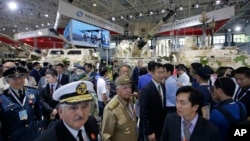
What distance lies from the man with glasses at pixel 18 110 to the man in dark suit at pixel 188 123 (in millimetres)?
1725

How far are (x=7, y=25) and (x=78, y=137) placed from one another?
1422 inches

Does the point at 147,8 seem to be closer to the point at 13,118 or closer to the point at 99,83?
the point at 99,83

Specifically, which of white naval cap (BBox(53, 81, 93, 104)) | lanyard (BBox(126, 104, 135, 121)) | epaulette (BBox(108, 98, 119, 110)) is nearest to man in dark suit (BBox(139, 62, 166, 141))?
lanyard (BBox(126, 104, 135, 121))

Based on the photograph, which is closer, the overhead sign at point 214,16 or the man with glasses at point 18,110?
the man with glasses at point 18,110

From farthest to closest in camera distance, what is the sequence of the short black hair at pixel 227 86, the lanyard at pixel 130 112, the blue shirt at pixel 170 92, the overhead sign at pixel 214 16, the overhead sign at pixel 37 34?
the overhead sign at pixel 37 34 < the overhead sign at pixel 214 16 < the blue shirt at pixel 170 92 < the lanyard at pixel 130 112 < the short black hair at pixel 227 86

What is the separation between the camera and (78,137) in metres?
1.74

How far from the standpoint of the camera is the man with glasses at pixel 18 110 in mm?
2939

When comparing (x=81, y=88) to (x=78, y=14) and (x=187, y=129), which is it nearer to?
(x=187, y=129)

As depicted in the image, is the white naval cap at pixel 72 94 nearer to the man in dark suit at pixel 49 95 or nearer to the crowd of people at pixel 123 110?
the crowd of people at pixel 123 110

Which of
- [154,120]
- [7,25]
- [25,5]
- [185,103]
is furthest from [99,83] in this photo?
[7,25]

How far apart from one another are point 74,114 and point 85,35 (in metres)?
15.4

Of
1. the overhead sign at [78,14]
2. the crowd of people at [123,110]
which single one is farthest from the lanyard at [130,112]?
the overhead sign at [78,14]

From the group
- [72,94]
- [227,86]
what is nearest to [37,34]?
[227,86]

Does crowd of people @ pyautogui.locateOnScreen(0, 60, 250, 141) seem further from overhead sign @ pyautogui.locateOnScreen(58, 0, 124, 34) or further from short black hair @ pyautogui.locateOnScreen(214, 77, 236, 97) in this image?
overhead sign @ pyautogui.locateOnScreen(58, 0, 124, 34)
